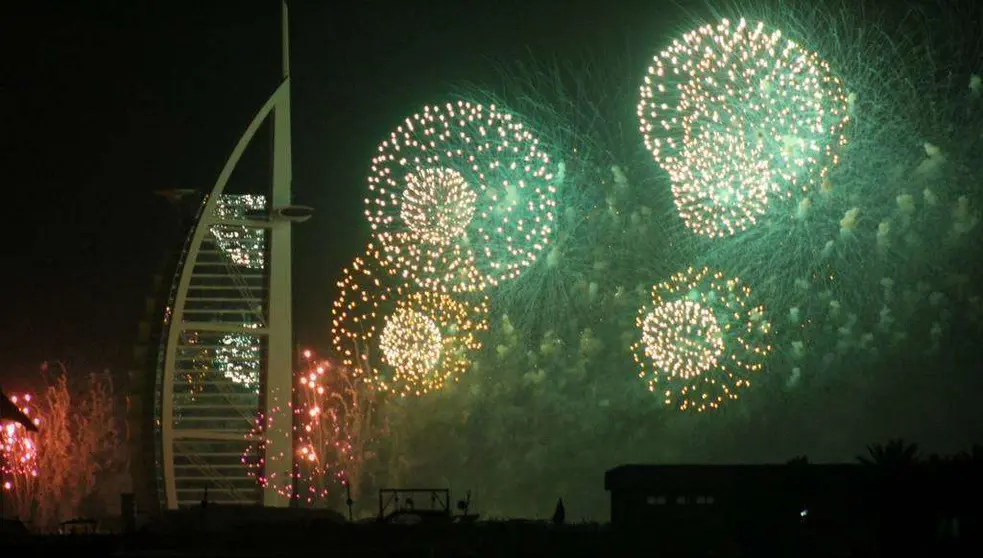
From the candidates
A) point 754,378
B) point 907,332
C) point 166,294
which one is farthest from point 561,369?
point 166,294

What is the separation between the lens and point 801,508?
26922mm

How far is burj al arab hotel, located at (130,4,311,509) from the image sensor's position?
3891cm

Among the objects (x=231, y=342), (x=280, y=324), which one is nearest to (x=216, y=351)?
(x=231, y=342)

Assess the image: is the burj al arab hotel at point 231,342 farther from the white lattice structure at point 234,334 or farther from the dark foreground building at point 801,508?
the dark foreground building at point 801,508

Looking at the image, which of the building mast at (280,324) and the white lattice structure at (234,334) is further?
the building mast at (280,324)

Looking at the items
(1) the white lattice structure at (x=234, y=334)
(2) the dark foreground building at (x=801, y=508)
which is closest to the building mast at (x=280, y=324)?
(1) the white lattice structure at (x=234, y=334)

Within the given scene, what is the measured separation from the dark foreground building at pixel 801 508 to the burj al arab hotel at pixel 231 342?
549 inches

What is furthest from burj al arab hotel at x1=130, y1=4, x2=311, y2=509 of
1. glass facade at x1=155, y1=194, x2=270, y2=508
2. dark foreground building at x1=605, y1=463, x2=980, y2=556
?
dark foreground building at x1=605, y1=463, x2=980, y2=556

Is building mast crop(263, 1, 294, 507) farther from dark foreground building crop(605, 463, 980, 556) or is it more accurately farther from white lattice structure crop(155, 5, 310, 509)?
dark foreground building crop(605, 463, 980, 556)

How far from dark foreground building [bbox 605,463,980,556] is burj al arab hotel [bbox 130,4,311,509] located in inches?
549

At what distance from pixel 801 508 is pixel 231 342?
1995 cm

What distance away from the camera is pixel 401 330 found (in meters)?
46.5

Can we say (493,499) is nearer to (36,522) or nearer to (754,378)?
(754,378)

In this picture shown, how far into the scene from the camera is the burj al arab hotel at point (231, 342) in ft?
128
